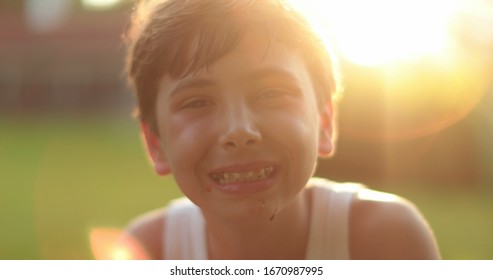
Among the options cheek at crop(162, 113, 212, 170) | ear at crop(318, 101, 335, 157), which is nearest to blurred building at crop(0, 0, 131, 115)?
ear at crop(318, 101, 335, 157)

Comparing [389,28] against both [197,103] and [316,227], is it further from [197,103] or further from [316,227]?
[197,103]

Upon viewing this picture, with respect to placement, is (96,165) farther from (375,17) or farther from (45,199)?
(375,17)

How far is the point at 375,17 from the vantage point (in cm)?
346

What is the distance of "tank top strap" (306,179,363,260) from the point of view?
5.66 ft

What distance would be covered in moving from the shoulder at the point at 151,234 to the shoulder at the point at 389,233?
0.60 meters

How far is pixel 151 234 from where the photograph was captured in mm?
2012

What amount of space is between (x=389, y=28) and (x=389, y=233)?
2.56 metres

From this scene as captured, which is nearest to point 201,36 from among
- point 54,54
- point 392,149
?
point 392,149

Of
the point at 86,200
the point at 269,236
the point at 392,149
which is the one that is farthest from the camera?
the point at 86,200

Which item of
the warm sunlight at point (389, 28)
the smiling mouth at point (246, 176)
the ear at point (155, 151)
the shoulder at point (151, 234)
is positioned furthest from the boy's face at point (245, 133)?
the warm sunlight at point (389, 28)

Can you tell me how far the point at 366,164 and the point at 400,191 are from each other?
331 millimetres

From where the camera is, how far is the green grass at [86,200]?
372 cm
